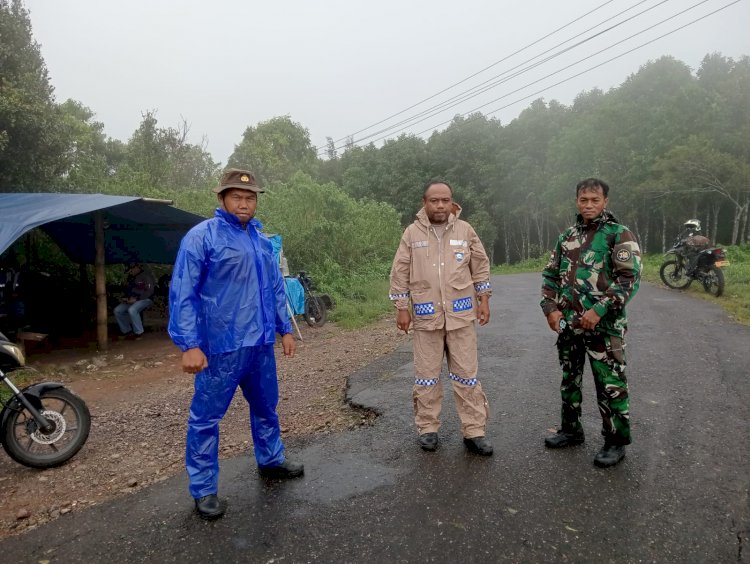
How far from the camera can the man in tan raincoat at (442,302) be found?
3152 millimetres

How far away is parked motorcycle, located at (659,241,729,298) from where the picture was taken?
9.38 m

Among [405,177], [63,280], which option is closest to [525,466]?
[63,280]

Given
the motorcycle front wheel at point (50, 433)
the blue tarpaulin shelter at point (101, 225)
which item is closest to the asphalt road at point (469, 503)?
the motorcycle front wheel at point (50, 433)

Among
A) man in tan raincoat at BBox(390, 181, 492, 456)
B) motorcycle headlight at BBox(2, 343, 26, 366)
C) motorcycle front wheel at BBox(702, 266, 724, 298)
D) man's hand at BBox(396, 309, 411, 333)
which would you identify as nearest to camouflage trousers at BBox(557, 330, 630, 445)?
man in tan raincoat at BBox(390, 181, 492, 456)

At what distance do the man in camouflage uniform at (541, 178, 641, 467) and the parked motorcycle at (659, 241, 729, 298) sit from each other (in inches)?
317

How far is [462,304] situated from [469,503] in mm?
1150

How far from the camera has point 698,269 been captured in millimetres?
9789

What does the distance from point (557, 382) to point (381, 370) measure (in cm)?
180

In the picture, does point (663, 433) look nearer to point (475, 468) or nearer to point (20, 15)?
point (475, 468)

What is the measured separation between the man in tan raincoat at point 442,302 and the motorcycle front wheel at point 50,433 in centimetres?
241

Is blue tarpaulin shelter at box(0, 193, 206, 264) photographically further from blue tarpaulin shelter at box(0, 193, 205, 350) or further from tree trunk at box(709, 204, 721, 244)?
tree trunk at box(709, 204, 721, 244)

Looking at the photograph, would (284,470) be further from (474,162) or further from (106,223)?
(474,162)

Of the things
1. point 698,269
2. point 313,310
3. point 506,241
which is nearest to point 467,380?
point 313,310

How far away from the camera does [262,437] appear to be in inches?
116
